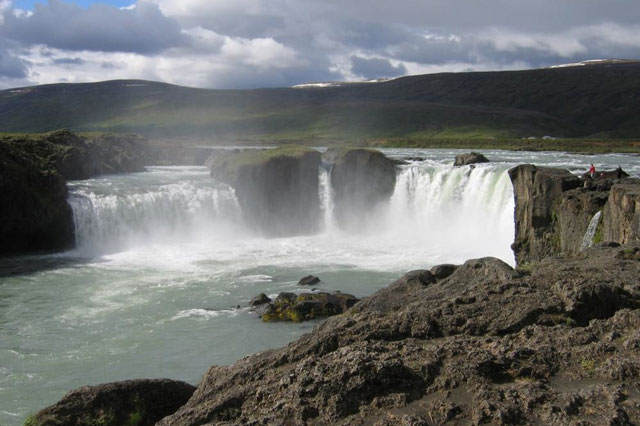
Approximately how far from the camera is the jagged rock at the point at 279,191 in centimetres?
4775

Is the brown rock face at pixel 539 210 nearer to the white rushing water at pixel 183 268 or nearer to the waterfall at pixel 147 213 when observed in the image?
the white rushing water at pixel 183 268

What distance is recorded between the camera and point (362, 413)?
21.3 feet

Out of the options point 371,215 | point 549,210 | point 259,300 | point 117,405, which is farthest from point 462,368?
point 371,215

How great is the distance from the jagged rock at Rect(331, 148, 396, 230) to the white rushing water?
82cm

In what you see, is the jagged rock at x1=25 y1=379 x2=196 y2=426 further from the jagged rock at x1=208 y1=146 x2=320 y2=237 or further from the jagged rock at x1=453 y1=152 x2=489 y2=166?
the jagged rock at x1=453 y1=152 x2=489 y2=166

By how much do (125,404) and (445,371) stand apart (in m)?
5.34

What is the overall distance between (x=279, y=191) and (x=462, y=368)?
4206cm

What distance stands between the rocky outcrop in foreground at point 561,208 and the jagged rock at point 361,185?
643 inches

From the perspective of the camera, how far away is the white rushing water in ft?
63.2

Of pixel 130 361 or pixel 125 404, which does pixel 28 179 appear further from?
pixel 125 404

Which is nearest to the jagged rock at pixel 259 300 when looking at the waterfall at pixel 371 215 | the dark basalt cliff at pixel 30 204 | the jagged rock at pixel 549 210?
the jagged rock at pixel 549 210

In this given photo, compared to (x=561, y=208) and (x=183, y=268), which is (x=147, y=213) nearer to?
(x=183, y=268)

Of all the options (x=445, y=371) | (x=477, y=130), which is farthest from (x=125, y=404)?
(x=477, y=130)

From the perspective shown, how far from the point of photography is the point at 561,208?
27891mm
